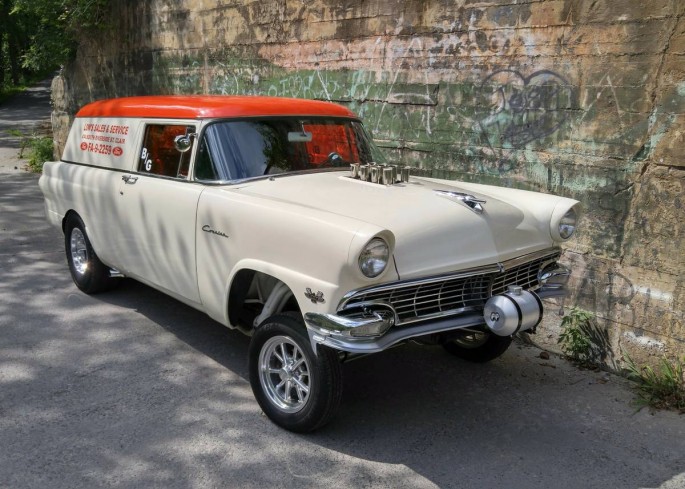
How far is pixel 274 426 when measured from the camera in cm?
384

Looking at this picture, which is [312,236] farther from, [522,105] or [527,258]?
[522,105]

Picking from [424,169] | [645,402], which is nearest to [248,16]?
[424,169]

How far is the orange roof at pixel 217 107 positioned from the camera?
4441 millimetres

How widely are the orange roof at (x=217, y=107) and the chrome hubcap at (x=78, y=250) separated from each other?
1.27 metres

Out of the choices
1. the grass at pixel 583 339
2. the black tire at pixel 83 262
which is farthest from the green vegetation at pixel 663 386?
the black tire at pixel 83 262

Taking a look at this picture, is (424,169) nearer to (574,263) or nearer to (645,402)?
A: (574,263)

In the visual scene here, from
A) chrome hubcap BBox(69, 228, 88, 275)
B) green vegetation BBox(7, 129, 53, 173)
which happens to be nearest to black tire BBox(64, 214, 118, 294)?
chrome hubcap BBox(69, 228, 88, 275)

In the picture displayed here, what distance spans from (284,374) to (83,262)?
10.3 feet

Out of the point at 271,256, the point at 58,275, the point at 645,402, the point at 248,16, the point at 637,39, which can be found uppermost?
the point at 248,16

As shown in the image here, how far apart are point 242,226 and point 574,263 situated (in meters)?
2.67

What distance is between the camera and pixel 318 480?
3326 mm

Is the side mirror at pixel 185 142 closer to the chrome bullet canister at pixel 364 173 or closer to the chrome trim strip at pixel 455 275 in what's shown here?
the chrome bullet canister at pixel 364 173

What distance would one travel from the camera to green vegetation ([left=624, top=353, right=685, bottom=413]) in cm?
423

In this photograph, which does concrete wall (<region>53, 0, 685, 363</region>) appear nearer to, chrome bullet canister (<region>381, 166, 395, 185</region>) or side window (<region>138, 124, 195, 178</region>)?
chrome bullet canister (<region>381, 166, 395, 185</region>)
